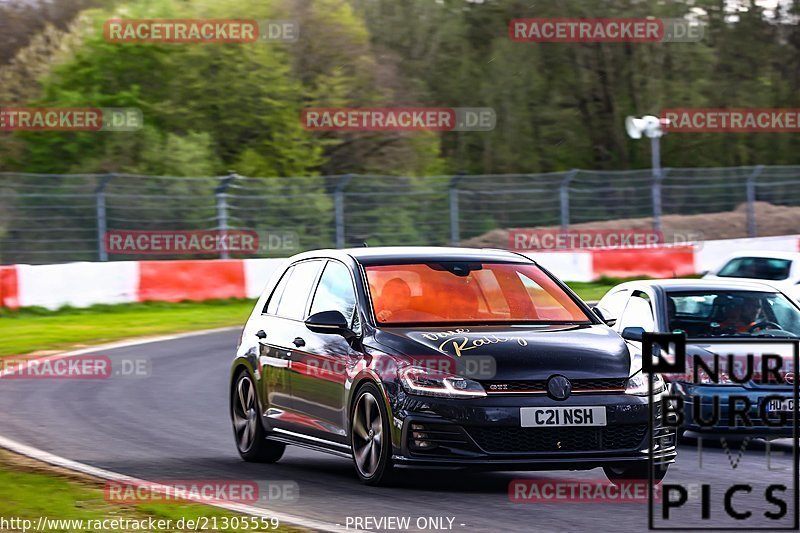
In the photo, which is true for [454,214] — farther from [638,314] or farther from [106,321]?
[638,314]

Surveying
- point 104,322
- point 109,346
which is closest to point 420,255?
point 109,346

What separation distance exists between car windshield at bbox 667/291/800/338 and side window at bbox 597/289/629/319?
485 millimetres

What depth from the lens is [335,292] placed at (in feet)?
33.7

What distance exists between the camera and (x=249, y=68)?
40.9 m

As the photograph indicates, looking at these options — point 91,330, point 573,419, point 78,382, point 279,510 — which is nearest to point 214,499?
point 279,510

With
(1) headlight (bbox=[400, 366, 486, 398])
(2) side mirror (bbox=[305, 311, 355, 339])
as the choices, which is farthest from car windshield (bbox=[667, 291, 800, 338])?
(1) headlight (bbox=[400, 366, 486, 398])

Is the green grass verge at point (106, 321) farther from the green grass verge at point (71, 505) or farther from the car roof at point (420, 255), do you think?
the green grass verge at point (71, 505)

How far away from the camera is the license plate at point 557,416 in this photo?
28.5 feet

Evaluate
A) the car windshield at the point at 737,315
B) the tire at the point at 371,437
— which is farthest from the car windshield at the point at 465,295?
the car windshield at the point at 737,315

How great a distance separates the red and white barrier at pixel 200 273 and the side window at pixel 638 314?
11932mm

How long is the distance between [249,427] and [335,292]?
140 cm

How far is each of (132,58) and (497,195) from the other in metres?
12.4

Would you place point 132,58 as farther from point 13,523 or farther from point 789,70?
point 13,523

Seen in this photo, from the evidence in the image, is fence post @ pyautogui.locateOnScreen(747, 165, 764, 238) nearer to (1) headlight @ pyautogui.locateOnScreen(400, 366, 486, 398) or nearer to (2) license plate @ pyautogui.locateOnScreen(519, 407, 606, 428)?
(2) license plate @ pyautogui.locateOnScreen(519, 407, 606, 428)
